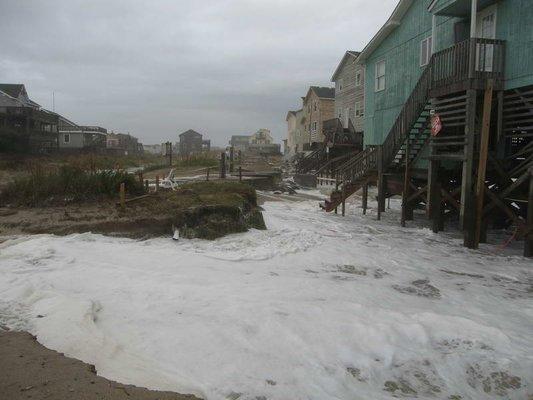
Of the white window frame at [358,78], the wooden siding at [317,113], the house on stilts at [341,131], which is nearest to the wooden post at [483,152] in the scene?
the house on stilts at [341,131]

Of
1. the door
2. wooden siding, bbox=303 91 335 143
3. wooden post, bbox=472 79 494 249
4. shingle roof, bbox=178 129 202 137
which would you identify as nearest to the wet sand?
wooden post, bbox=472 79 494 249

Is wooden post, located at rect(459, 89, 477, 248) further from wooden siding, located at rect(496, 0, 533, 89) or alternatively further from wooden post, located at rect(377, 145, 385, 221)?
wooden post, located at rect(377, 145, 385, 221)

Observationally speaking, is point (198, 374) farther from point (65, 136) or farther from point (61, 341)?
point (65, 136)

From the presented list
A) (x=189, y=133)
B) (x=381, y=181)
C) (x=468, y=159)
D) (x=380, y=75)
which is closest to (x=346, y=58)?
(x=380, y=75)

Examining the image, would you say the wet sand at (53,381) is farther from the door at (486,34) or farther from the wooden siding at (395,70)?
the wooden siding at (395,70)

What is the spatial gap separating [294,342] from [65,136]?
68.9 meters

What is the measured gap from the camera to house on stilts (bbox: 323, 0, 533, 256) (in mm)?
12172

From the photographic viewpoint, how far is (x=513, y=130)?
12.8m

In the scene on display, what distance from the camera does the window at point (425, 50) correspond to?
1725 cm

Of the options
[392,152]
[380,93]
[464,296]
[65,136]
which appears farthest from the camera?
[65,136]

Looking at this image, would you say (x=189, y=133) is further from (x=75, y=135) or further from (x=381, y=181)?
(x=381, y=181)

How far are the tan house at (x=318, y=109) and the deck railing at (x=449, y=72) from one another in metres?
32.1

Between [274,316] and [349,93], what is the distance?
36.2 m

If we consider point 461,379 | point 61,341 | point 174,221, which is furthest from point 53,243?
point 461,379
